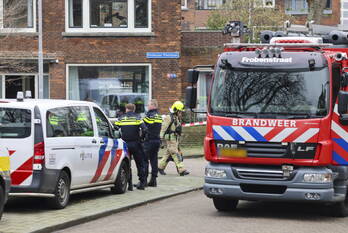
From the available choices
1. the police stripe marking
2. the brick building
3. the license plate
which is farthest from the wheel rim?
the brick building

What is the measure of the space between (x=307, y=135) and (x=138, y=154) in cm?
496

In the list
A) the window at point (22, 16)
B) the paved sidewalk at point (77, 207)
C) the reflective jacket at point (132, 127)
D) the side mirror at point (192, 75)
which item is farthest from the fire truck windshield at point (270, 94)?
the window at point (22, 16)

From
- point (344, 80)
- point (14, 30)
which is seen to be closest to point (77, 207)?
point (344, 80)

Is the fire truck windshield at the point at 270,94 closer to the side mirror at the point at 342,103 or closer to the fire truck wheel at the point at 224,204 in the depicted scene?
the side mirror at the point at 342,103

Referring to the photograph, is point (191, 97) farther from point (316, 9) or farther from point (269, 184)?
point (316, 9)

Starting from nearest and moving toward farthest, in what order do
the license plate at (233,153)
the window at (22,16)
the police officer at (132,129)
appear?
the license plate at (233,153) → the police officer at (132,129) → the window at (22,16)

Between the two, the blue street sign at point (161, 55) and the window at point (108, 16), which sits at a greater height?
the window at point (108, 16)

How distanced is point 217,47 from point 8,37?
28.6ft

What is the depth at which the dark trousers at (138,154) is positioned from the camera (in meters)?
→ 16.3

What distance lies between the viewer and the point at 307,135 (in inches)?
485

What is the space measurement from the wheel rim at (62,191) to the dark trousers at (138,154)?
3.11m

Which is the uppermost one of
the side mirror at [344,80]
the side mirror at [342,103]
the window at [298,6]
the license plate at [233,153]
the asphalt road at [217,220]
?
the window at [298,6]

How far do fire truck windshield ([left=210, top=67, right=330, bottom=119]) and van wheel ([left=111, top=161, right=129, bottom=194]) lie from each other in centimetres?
357

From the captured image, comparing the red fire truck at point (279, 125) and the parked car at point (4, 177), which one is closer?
the parked car at point (4, 177)
